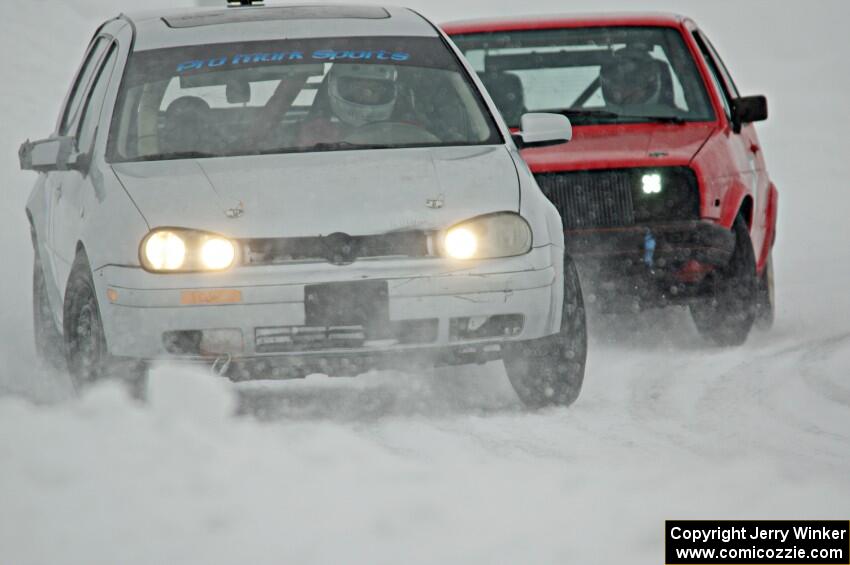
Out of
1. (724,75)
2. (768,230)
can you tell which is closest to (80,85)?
(724,75)

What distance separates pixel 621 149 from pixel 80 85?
2610 mm

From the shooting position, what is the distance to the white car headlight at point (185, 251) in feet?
21.0

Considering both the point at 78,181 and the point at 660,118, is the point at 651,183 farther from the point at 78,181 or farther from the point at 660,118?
the point at 78,181

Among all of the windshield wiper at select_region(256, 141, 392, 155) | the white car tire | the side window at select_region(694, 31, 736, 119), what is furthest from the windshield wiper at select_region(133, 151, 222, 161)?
the side window at select_region(694, 31, 736, 119)

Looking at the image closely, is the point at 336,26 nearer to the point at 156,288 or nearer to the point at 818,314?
the point at 156,288

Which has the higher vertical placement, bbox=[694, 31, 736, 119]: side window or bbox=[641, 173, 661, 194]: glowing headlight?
bbox=[694, 31, 736, 119]: side window

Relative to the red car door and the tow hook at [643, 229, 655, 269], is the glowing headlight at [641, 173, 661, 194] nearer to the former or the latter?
the tow hook at [643, 229, 655, 269]

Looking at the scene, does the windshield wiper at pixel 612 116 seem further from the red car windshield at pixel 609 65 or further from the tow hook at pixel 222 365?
the tow hook at pixel 222 365

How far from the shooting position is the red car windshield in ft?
31.8

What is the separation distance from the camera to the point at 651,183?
29.1 feet

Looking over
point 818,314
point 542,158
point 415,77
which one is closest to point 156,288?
point 415,77

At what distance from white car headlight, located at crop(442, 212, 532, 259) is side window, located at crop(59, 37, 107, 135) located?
8.02 feet

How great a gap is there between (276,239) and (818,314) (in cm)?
479

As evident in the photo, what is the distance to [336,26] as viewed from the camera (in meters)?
7.95
